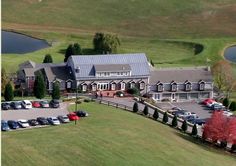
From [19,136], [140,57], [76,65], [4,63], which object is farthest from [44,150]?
[4,63]

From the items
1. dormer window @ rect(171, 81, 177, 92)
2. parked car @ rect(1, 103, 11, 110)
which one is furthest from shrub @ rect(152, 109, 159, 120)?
parked car @ rect(1, 103, 11, 110)

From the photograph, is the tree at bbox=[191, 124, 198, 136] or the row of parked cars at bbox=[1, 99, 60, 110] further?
the row of parked cars at bbox=[1, 99, 60, 110]

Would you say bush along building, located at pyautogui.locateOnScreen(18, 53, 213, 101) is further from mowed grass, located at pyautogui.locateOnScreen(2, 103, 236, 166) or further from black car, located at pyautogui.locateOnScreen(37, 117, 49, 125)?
black car, located at pyautogui.locateOnScreen(37, 117, 49, 125)

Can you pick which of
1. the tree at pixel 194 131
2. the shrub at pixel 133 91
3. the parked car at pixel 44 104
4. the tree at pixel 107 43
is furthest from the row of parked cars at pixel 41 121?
the tree at pixel 107 43

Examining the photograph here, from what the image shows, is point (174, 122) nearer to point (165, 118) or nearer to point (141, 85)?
point (165, 118)

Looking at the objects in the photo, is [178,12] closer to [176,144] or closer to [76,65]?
[76,65]
